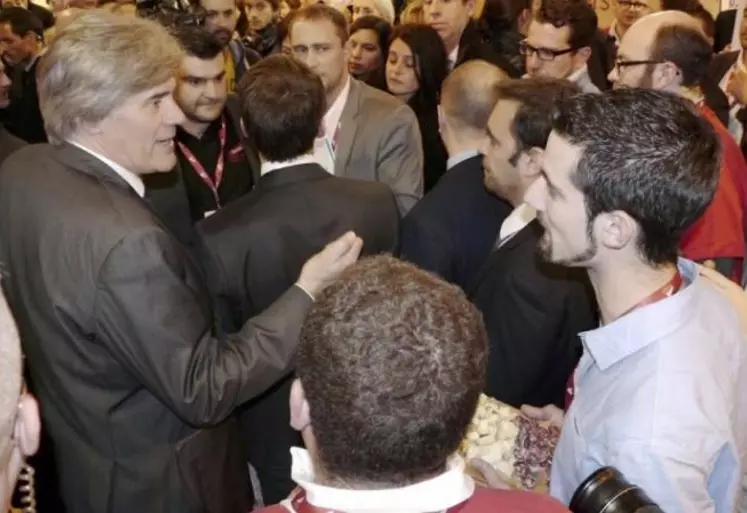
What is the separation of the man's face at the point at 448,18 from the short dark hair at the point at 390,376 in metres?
3.76

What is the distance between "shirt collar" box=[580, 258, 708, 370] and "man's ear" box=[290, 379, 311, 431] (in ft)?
2.00

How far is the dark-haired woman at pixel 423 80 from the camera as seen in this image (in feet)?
13.9

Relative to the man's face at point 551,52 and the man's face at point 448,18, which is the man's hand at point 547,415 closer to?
the man's face at point 551,52

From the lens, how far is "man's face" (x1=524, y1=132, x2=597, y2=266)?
161 cm

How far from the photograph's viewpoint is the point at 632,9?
5.23 meters

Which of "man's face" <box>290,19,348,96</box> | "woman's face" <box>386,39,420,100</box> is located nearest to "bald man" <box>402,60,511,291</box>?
"man's face" <box>290,19,348,96</box>

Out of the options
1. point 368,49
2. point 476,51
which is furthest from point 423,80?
point 368,49

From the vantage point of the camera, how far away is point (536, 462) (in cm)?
183

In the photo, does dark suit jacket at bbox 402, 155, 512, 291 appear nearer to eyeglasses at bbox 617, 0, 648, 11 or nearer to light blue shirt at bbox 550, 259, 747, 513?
light blue shirt at bbox 550, 259, 747, 513

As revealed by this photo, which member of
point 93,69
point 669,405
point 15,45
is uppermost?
point 93,69

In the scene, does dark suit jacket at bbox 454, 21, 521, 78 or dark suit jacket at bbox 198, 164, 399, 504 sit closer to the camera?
dark suit jacket at bbox 198, 164, 399, 504

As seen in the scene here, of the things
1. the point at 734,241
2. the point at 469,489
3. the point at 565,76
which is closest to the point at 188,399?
the point at 469,489

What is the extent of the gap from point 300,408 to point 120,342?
0.74 metres

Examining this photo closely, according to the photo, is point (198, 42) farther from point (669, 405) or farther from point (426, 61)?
point (669, 405)
